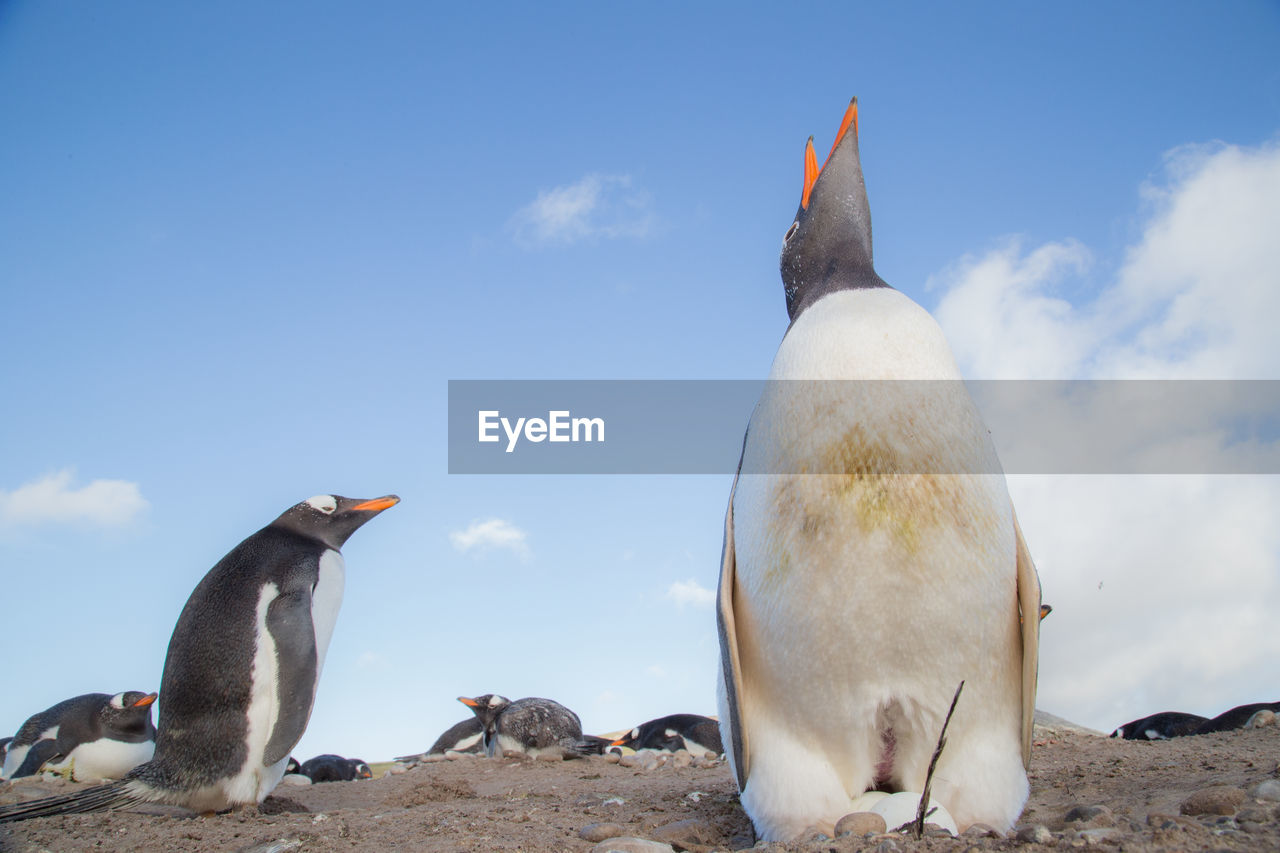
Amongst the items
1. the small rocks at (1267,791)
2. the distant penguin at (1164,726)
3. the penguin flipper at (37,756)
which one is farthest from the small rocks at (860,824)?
the penguin flipper at (37,756)

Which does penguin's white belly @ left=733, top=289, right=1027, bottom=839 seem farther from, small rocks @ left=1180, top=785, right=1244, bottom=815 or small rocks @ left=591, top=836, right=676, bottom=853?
small rocks @ left=1180, top=785, right=1244, bottom=815

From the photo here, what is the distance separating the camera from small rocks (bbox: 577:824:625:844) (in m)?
3.15

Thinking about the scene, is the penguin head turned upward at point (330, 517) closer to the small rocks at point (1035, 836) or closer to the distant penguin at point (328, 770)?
the distant penguin at point (328, 770)

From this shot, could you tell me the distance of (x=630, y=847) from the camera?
2736 millimetres

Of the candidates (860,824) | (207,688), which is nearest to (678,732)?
(207,688)

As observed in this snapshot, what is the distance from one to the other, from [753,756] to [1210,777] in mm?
2119

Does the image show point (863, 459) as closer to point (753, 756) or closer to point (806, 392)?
point (806, 392)

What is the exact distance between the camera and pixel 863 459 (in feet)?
8.96

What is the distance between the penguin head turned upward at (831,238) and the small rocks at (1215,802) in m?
1.90

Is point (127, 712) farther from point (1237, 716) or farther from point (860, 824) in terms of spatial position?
point (1237, 716)

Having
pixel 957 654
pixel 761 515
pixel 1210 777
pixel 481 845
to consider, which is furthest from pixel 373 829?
pixel 1210 777

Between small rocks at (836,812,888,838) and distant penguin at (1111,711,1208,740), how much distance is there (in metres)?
5.79

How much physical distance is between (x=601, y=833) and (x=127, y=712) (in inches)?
255

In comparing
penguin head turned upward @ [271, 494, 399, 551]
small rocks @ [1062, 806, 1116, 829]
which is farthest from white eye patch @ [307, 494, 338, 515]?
small rocks @ [1062, 806, 1116, 829]
